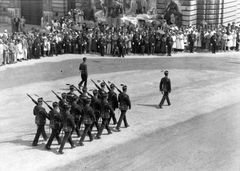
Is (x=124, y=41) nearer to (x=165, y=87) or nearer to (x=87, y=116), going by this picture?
(x=165, y=87)

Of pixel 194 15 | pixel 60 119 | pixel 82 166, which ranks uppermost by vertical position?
pixel 194 15

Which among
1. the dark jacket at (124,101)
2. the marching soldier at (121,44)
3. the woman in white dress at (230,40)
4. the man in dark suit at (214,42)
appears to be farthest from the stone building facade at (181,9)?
the dark jacket at (124,101)

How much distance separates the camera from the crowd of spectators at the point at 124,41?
29.0 meters

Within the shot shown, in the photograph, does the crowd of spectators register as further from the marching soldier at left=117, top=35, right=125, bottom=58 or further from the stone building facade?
the stone building facade

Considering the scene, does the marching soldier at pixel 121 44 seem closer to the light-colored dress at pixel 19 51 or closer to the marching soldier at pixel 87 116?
the light-colored dress at pixel 19 51

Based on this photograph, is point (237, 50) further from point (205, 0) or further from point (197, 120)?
point (197, 120)

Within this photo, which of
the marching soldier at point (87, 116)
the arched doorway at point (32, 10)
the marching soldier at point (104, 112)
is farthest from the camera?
the arched doorway at point (32, 10)

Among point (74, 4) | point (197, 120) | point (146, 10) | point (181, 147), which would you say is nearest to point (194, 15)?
point (146, 10)

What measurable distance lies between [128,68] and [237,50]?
9.31 metres

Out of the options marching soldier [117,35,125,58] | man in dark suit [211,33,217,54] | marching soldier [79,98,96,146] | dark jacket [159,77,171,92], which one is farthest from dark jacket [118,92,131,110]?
man in dark suit [211,33,217,54]

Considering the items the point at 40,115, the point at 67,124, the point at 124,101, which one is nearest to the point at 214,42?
the point at 124,101

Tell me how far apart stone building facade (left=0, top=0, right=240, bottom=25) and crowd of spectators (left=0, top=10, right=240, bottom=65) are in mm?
3285

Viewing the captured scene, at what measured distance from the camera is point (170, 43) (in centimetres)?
3036

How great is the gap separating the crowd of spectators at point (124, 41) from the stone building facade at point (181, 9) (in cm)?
329
